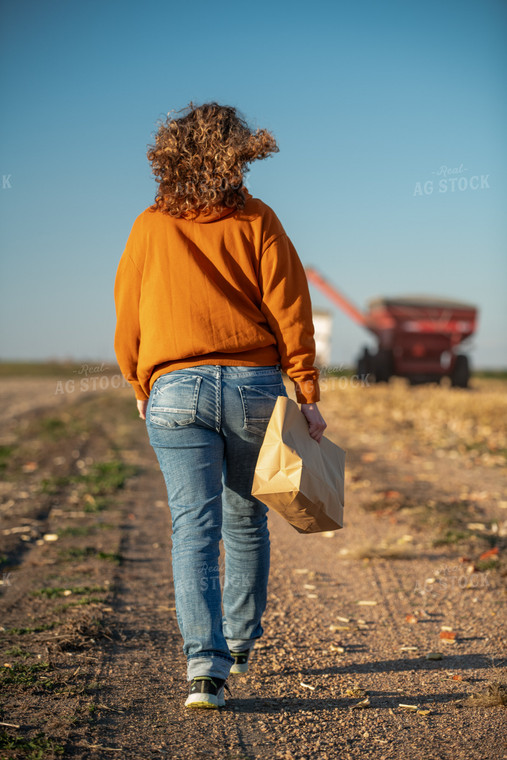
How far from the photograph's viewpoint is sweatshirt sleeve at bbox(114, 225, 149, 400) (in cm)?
283

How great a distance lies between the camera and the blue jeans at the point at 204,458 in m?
2.67

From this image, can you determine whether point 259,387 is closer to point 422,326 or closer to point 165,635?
point 165,635

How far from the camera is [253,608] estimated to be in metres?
3.00

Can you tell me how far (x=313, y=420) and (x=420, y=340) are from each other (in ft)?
62.2

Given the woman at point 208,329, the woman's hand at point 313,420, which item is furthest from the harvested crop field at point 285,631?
the woman's hand at point 313,420

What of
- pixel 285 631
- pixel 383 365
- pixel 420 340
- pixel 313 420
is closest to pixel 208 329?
pixel 313 420

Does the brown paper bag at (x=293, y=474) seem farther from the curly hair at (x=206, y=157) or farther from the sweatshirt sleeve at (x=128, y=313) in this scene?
the curly hair at (x=206, y=157)

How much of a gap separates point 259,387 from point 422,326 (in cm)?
1903

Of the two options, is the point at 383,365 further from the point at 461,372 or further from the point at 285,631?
the point at 285,631

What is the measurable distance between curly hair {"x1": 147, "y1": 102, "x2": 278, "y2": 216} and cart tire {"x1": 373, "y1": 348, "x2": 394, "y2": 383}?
18355 millimetres

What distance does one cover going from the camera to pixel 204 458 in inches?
106

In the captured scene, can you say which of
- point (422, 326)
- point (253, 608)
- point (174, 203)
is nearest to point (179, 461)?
point (253, 608)

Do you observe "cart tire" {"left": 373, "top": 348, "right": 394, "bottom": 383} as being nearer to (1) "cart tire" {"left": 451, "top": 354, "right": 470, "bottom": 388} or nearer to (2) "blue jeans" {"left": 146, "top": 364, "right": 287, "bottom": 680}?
(1) "cart tire" {"left": 451, "top": 354, "right": 470, "bottom": 388}

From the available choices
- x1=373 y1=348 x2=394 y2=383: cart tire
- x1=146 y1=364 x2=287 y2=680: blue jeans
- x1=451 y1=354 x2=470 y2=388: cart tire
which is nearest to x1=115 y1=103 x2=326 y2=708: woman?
x1=146 y1=364 x2=287 y2=680: blue jeans
